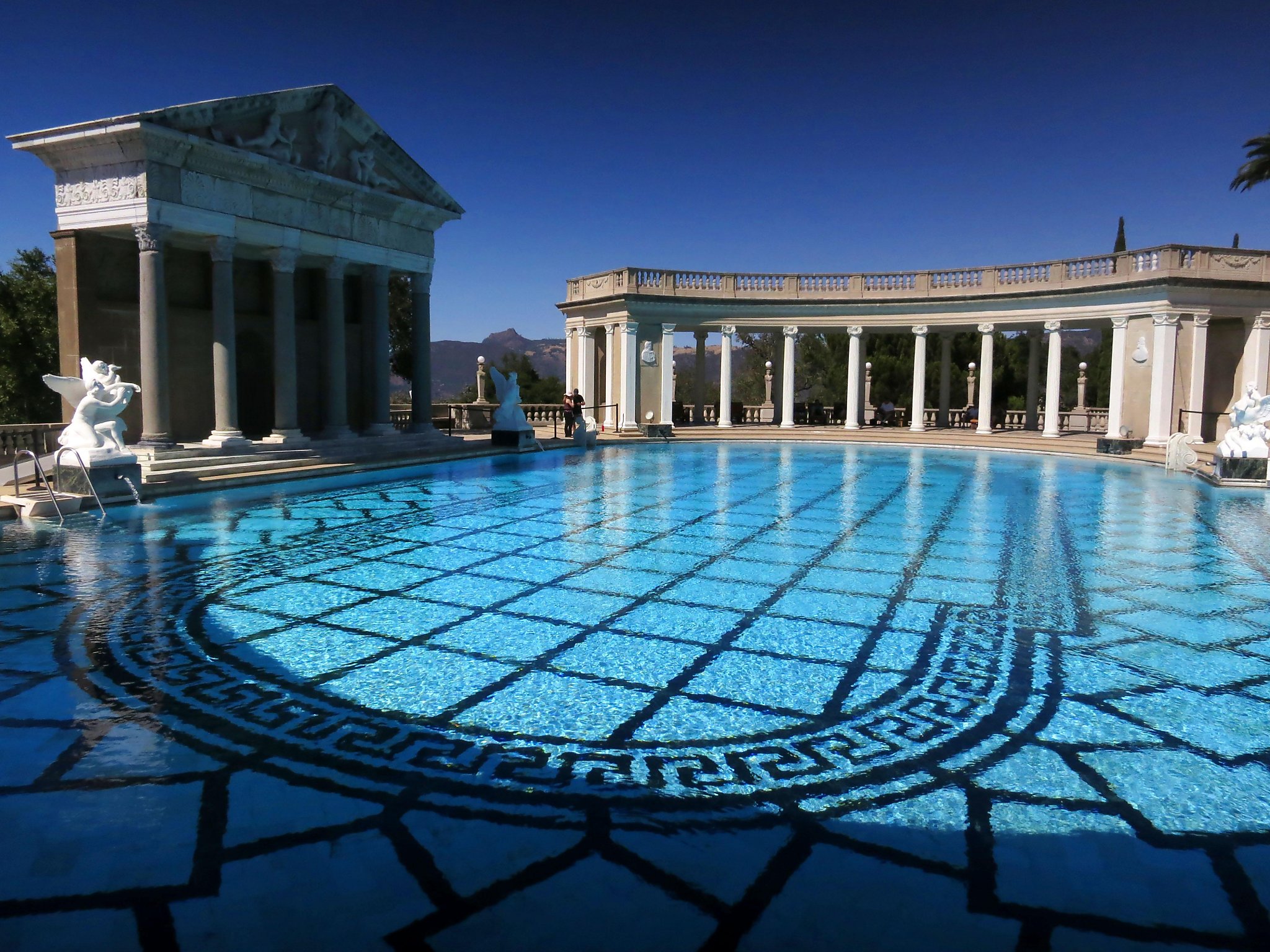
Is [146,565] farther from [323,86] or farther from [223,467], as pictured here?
[323,86]

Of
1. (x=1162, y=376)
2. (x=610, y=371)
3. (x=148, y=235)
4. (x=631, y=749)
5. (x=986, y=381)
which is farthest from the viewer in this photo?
(x=610, y=371)

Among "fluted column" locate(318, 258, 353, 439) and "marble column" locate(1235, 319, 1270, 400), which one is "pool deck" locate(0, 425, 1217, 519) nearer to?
"fluted column" locate(318, 258, 353, 439)

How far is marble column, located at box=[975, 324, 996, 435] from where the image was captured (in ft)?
94.7

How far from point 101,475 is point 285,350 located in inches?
234

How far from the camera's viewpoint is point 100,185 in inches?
584

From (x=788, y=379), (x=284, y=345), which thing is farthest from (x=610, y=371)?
(x=284, y=345)

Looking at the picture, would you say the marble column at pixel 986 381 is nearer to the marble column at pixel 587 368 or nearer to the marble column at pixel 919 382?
the marble column at pixel 919 382

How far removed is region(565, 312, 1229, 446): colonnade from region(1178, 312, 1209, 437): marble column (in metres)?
0.02

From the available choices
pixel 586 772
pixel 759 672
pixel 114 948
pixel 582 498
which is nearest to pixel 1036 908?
pixel 586 772

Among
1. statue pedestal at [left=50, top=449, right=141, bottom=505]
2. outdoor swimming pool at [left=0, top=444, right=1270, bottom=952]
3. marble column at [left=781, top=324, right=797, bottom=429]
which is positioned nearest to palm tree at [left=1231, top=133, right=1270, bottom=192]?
marble column at [left=781, top=324, right=797, bottom=429]

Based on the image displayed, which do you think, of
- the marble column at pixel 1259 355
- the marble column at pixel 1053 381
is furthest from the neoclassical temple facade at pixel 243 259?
the marble column at pixel 1259 355

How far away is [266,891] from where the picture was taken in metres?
3.12

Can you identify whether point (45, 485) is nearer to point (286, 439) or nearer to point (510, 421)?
point (286, 439)

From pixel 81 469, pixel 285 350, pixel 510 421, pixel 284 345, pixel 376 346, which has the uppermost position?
pixel 376 346
